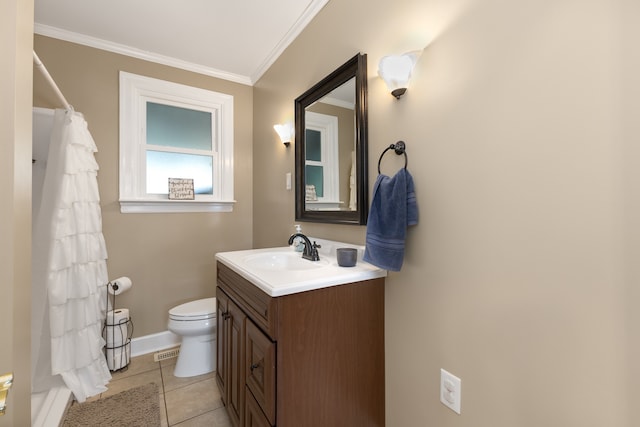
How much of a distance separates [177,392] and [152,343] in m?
0.72

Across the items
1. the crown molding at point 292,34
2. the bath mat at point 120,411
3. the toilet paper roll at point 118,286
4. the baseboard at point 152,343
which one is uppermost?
the crown molding at point 292,34

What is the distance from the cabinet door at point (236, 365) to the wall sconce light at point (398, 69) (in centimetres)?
120

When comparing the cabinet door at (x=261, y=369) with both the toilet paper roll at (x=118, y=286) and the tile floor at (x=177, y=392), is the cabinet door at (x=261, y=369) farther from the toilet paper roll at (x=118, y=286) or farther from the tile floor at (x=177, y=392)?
the toilet paper roll at (x=118, y=286)

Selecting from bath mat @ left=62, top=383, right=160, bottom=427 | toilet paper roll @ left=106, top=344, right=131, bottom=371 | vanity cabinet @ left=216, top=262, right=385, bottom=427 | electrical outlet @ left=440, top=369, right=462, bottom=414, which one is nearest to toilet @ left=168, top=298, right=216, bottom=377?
bath mat @ left=62, top=383, right=160, bottom=427

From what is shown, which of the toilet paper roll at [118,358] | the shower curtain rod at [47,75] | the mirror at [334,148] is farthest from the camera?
the toilet paper roll at [118,358]

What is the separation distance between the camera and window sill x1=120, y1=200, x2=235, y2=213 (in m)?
2.22

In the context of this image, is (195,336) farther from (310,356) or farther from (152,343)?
(310,356)

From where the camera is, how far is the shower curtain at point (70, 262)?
5.23 ft

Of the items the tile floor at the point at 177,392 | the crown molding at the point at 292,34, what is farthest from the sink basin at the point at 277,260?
the crown molding at the point at 292,34

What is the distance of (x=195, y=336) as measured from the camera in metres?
1.91

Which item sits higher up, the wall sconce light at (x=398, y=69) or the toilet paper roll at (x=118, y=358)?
the wall sconce light at (x=398, y=69)

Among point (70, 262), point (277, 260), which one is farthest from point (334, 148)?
point (70, 262)

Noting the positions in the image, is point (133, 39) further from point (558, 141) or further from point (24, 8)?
point (558, 141)

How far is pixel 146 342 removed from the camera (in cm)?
225
